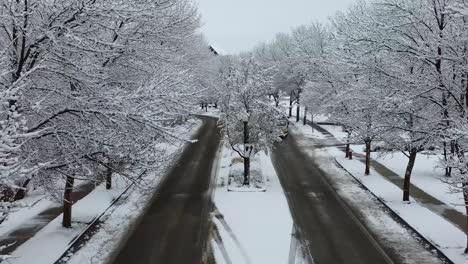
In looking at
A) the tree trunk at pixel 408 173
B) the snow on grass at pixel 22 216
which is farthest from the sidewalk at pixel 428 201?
the snow on grass at pixel 22 216

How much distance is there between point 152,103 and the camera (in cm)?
1021

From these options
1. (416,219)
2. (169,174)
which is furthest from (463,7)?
(169,174)

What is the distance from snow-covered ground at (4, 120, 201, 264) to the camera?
1451 cm

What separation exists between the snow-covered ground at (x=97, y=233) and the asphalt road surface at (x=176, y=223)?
23.4 inches

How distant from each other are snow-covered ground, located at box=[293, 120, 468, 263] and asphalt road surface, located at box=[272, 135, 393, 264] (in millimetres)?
752

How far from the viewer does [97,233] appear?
55.9 ft

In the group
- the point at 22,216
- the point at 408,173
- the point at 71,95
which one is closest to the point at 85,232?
the point at 22,216

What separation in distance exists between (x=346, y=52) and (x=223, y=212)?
881 cm

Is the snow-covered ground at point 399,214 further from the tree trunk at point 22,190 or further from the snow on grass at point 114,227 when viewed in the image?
the tree trunk at point 22,190

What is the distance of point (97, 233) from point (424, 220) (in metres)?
13.0

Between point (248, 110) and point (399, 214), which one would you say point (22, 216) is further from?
point (399, 214)

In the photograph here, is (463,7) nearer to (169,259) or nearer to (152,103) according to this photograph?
(152,103)

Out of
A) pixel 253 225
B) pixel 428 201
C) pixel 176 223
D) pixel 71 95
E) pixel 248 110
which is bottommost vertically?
pixel 176 223

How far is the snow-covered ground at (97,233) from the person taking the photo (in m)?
14.5
